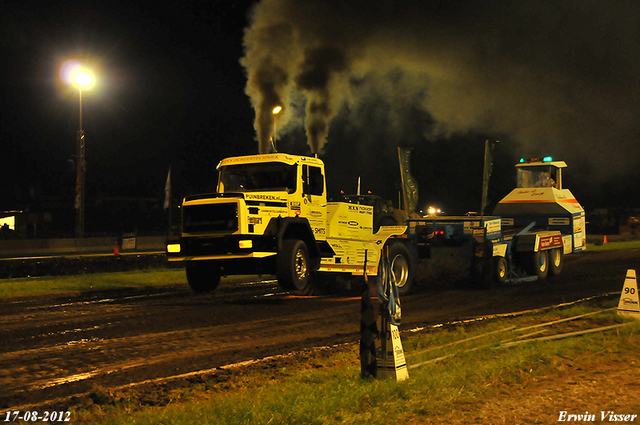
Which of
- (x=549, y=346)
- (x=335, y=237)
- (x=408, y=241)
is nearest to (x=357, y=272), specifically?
(x=335, y=237)

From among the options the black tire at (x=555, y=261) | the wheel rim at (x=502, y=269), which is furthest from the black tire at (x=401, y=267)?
the black tire at (x=555, y=261)

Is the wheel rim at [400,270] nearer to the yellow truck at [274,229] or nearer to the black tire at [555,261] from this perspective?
the yellow truck at [274,229]

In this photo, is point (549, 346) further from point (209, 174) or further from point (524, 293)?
point (209, 174)

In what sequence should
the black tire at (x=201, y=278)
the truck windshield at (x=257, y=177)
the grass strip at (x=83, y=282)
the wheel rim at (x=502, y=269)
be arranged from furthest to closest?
the wheel rim at (x=502, y=269) → the grass strip at (x=83, y=282) → the black tire at (x=201, y=278) → the truck windshield at (x=257, y=177)

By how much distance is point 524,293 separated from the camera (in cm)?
1590

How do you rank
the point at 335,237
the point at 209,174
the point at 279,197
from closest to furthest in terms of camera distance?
the point at 279,197
the point at 335,237
the point at 209,174

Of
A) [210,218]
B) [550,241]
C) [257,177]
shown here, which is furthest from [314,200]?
[550,241]

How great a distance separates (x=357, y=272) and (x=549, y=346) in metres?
7.32

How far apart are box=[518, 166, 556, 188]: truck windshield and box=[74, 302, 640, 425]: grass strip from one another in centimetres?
1385

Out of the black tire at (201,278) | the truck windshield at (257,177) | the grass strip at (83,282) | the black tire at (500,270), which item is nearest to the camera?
the truck windshield at (257,177)

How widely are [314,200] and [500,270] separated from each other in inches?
257

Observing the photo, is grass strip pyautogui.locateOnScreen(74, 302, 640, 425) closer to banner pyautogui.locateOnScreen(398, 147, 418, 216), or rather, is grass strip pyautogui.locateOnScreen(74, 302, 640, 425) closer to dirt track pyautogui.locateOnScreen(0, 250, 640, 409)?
dirt track pyautogui.locateOnScreen(0, 250, 640, 409)

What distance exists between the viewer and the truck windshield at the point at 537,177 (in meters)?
22.0

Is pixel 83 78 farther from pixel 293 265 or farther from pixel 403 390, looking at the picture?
pixel 403 390
